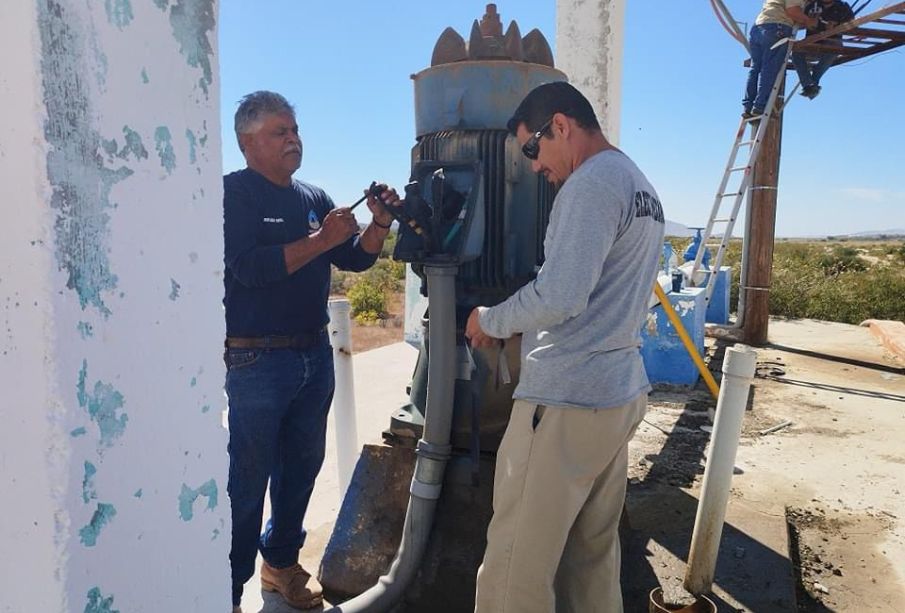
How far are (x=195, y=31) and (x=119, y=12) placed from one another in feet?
0.52

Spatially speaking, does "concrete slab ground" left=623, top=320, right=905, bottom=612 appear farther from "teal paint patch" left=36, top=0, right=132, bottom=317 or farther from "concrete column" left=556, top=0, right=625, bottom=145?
"teal paint patch" left=36, top=0, right=132, bottom=317

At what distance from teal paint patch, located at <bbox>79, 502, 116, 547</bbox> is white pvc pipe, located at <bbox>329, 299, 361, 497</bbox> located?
2453 mm

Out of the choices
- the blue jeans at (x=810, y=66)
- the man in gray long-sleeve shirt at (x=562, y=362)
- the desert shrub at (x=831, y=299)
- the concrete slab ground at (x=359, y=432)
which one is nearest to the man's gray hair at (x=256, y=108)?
the man in gray long-sleeve shirt at (x=562, y=362)

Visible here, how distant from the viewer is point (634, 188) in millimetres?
1919

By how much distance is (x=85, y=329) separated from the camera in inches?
39.8

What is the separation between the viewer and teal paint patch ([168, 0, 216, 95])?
1.12 meters

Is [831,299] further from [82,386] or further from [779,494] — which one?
[82,386]

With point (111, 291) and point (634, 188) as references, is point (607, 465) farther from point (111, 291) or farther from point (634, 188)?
point (111, 291)

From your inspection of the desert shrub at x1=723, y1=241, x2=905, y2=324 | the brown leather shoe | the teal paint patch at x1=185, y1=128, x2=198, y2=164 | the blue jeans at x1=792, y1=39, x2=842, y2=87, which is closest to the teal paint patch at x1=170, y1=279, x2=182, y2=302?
the teal paint patch at x1=185, y1=128, x2=198, y2=164

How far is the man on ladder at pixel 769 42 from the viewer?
6.99 meters

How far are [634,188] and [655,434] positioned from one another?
328cm

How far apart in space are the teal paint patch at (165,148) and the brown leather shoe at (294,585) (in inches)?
84.3

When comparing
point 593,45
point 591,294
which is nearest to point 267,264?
point 591,294

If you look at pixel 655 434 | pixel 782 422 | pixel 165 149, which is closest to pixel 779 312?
pixel 782 422
